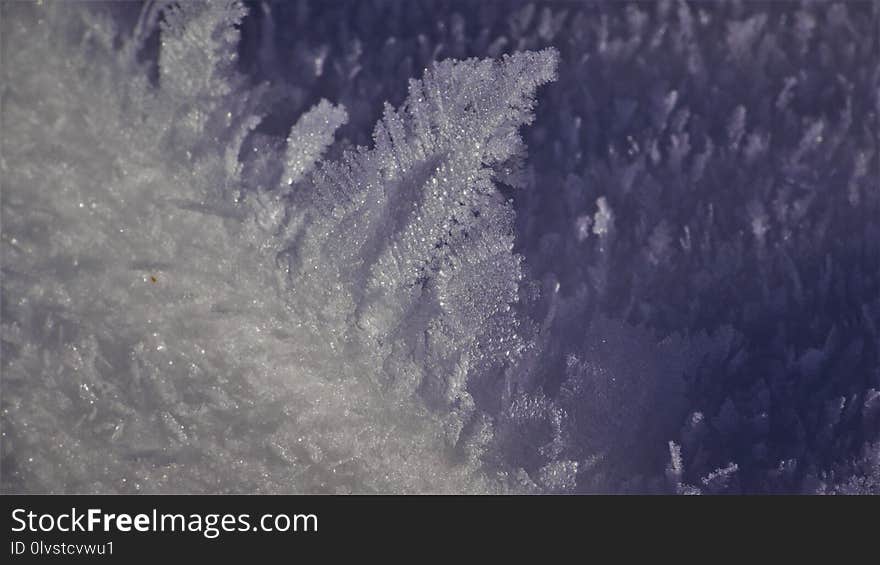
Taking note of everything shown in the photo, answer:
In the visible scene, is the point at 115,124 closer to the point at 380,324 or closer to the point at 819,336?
Answer: the point at 380,324

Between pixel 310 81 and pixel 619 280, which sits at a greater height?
pixel 310 81

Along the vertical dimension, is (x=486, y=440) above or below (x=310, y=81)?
below

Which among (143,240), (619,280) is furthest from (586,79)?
(143,240)
